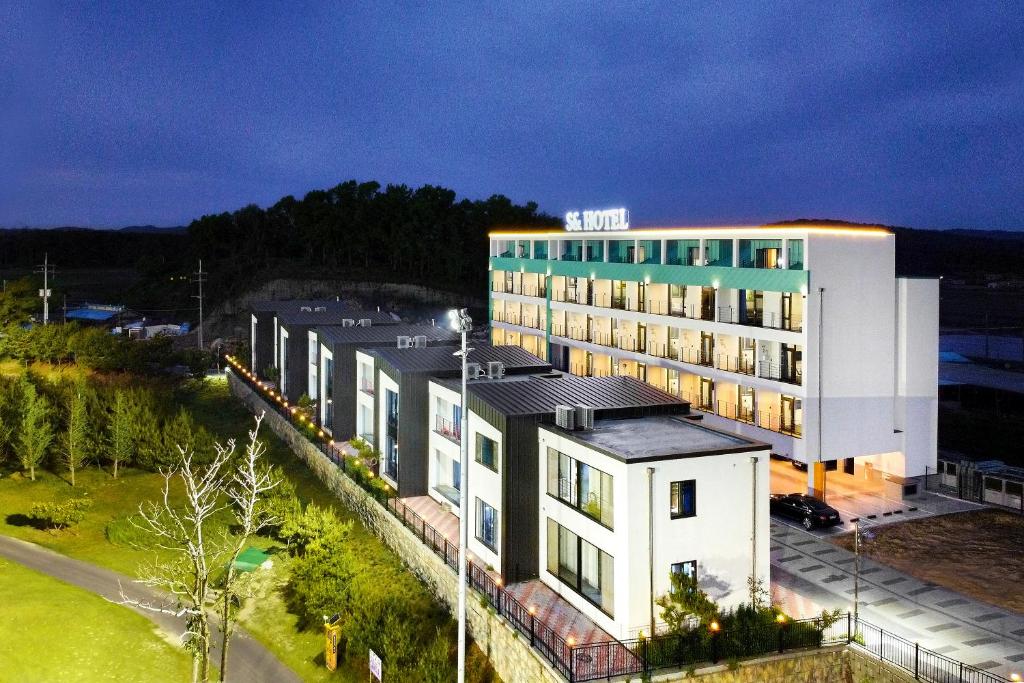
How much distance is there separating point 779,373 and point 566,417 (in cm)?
2089

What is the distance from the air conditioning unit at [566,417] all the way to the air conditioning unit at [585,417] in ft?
0.99

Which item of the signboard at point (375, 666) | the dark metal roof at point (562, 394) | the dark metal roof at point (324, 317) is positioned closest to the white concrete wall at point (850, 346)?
the dark metal roof at point (562, 394)

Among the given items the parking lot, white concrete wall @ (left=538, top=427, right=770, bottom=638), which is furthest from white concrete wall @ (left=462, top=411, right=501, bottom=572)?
the parking lot

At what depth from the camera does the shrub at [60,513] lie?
41.2m

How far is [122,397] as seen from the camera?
54.3m

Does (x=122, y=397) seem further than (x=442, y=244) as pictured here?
No

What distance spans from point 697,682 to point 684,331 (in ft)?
111

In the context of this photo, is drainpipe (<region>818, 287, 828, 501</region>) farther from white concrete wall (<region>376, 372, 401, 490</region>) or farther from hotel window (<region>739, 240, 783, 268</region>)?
white concrete wall (<region>376, 372, 401, 490</region>)

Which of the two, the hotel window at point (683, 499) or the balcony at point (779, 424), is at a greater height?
the hotel window at point (683, 499)

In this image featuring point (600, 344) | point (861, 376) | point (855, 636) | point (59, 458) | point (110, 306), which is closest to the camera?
point (855, 636)

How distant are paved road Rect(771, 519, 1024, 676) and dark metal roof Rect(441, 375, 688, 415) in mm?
8282

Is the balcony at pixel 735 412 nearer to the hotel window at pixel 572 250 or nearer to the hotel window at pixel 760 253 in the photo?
the hotel window at pixel 760 253

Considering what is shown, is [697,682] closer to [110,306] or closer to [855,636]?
[855,636]

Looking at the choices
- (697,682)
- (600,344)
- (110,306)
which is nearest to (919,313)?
(600,344)
